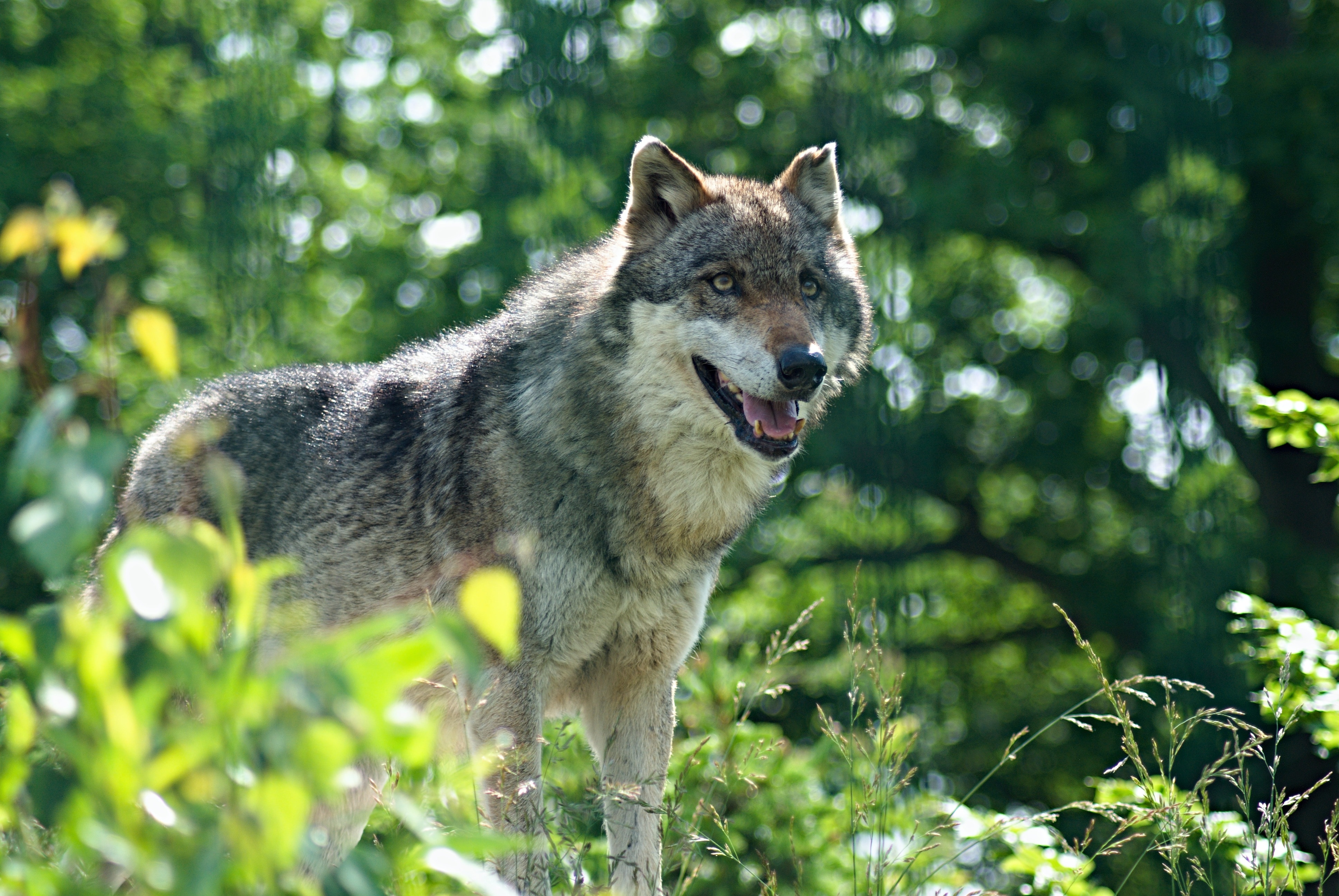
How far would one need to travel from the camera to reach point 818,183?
14.2 ft

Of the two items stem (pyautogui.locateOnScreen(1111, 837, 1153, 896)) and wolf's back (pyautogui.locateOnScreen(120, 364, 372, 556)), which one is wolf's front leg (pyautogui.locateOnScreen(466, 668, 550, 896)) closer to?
wolf's back (pyautogui.locateOnScreen(120, 364, 372, 556))

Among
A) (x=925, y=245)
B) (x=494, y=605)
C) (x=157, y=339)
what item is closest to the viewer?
→ (x=494, y=605)

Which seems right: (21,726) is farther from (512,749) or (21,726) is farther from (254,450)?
(254,450)

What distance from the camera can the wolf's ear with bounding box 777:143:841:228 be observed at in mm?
4270

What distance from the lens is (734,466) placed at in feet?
12.5

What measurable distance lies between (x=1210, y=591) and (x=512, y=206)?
8.91m

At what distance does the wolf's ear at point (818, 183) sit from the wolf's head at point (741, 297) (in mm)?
17

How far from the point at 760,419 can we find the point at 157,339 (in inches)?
99.5

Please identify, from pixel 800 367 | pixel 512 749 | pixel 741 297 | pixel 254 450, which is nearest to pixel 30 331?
pixel 512 749

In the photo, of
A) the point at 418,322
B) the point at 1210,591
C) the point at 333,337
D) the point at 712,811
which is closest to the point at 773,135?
the point at 418,322

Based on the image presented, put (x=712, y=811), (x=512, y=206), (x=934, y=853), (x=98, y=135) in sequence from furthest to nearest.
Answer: (x=98, y=135)
(x=512, y=206)
(x=934, y=853)
(x=712, y=811)

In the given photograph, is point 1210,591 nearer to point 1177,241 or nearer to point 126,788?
point 1177,241

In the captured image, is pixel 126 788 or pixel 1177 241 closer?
pixel 126 788

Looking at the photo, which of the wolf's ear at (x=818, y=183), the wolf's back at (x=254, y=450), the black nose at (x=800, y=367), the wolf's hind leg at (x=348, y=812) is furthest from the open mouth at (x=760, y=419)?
the wolf's back at (x=254, y=450)
